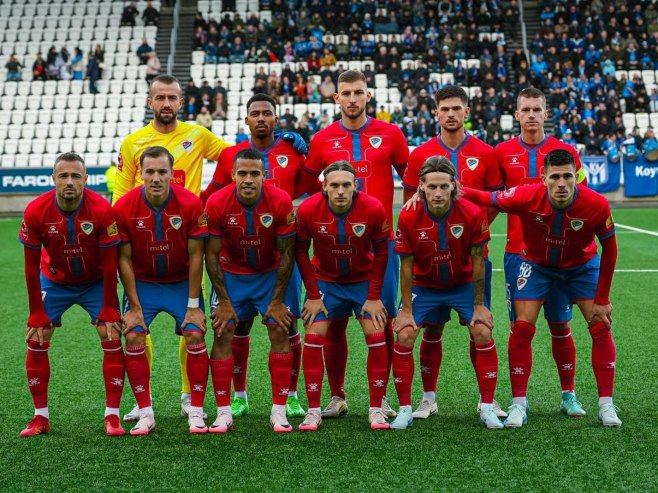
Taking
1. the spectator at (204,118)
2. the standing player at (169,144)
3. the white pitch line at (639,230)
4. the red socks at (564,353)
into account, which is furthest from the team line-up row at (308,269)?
the spectator at (204,118)

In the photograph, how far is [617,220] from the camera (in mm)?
18922

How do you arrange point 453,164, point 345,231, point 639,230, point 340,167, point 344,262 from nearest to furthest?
point 340,167, point 345,231, point 344,262, point 453,164, point 639,230

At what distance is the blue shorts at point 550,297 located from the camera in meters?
5.95

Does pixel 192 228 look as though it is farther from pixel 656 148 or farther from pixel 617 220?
pixel 656 148

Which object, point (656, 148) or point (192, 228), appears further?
point (656, 148)

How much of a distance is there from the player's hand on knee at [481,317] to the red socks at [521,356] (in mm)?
250

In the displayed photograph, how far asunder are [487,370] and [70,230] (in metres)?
2.69

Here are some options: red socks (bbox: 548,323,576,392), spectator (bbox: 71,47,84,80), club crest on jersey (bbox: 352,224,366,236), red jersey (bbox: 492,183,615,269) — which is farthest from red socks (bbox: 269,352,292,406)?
spectator (bbox: 71,47,84,80)

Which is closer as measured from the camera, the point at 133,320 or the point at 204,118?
the point at 133,320

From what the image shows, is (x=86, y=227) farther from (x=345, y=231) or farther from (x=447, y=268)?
(x=447, y=268)

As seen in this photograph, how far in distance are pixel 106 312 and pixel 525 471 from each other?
2.64 meters

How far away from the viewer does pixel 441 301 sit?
229 inches

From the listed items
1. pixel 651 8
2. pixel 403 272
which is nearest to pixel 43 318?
pixel 403 272

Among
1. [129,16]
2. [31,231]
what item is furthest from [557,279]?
[129,16]
